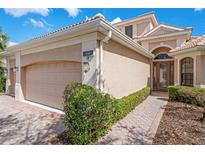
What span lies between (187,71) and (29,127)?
11391 millimetres

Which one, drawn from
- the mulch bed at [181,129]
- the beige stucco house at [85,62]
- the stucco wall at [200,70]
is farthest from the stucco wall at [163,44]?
the mulch bed at [181,129]

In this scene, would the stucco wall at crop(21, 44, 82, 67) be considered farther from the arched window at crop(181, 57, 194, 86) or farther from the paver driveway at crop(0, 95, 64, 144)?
the arched window at crop(181, 57, 194, 86)

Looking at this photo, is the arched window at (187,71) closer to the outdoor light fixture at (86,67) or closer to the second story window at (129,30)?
the outdoor light fixture at (86,67)

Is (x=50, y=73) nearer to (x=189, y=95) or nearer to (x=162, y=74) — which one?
(x=189, y=95)

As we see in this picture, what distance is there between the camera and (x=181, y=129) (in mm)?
5000

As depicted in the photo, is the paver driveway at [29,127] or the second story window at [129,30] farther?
the second story window at [129,30]

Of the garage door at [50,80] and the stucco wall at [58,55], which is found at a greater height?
the stucco wall at [58,55]

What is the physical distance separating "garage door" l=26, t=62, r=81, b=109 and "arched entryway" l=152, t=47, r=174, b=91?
37.2 feet

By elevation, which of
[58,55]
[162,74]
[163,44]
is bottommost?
[162,74]

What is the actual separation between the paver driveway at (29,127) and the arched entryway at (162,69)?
12131 millimetres

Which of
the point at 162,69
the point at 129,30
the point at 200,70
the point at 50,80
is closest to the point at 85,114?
the point at 50,80

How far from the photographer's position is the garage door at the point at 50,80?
680 centimetres

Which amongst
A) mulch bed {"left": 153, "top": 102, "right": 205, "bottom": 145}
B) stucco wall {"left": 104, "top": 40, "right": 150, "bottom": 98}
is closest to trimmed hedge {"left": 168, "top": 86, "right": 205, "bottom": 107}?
mulch bed {"left": 153, "top": 102, "right": 205, "bottom": 145}
